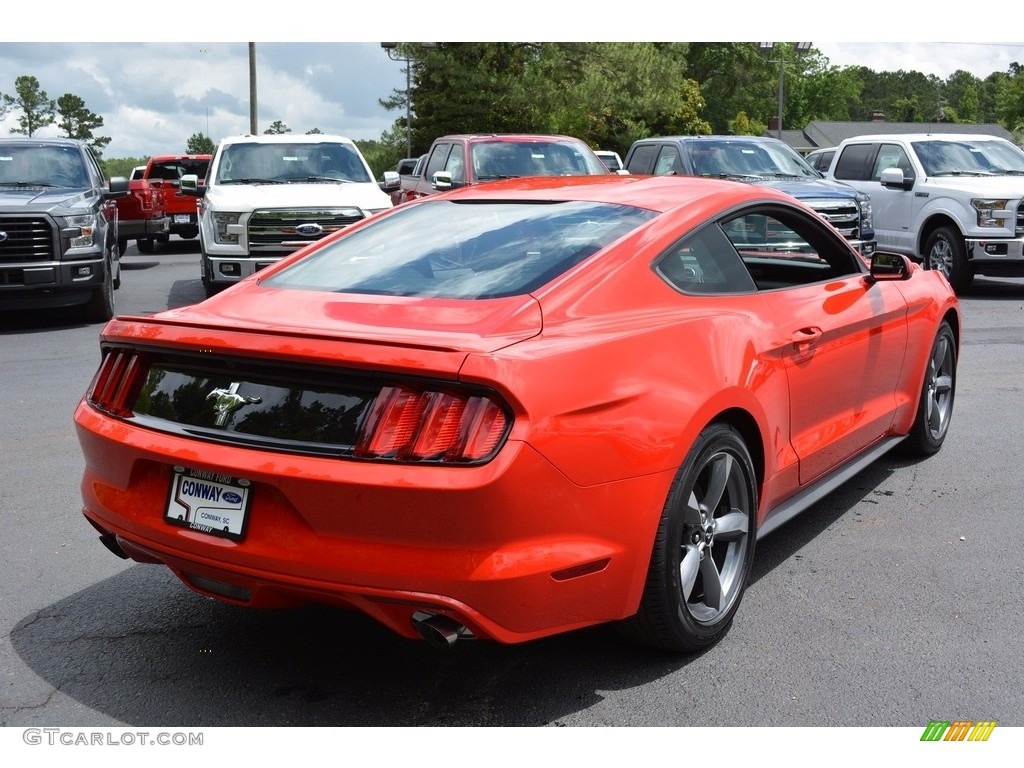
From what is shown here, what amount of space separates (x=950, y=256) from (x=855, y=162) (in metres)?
3.04

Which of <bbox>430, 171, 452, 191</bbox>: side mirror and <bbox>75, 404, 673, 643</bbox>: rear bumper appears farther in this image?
<bbox>430, 171, 452, 191</bbox>: side mirror

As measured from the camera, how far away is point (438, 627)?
3094 mm

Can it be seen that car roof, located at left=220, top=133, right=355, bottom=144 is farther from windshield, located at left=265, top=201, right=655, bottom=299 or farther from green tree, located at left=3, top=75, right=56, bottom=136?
green tree, located at left=3, top=75, right=56, bottom=136

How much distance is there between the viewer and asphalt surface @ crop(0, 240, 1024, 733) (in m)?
3.40

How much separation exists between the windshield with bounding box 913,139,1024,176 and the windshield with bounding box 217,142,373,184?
7.44 meters

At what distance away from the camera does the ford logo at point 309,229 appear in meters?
12.6

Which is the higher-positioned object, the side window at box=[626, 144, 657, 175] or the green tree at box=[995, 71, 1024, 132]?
the green tree at box=[995, 71, 1024, 132]

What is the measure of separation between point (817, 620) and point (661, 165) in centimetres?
1177

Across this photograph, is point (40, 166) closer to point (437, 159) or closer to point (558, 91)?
point (437, 159)

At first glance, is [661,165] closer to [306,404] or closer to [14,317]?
[14,317]

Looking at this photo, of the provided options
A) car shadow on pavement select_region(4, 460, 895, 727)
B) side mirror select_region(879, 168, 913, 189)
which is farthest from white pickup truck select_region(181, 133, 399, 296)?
car shadow on pavement select_region(4, 460, 895, 727)

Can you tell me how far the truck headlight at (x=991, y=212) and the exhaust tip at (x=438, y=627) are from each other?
12.5m

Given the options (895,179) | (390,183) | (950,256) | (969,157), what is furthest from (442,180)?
(969,157)

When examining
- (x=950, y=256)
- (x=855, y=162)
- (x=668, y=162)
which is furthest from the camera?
(x=855, y=162)
